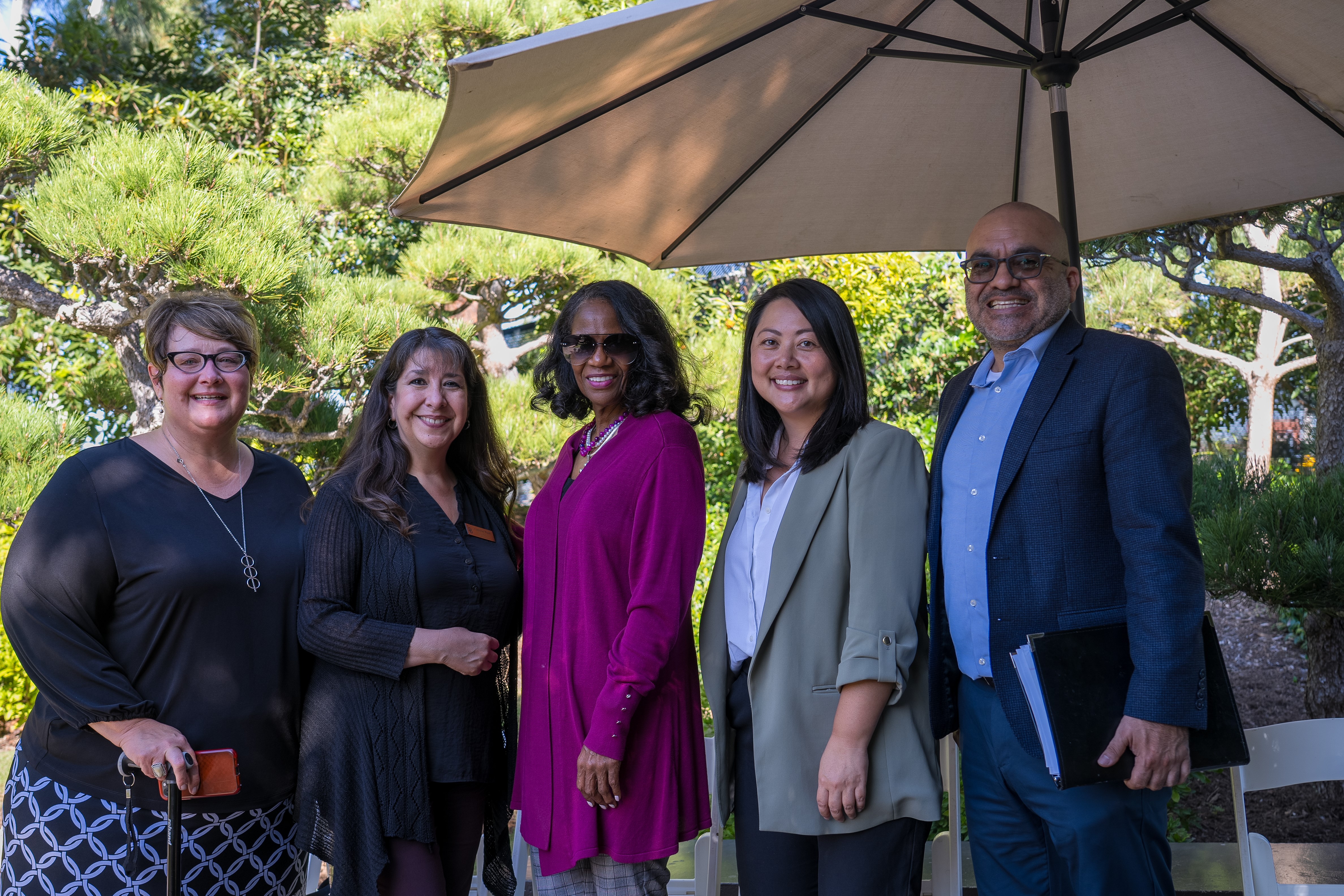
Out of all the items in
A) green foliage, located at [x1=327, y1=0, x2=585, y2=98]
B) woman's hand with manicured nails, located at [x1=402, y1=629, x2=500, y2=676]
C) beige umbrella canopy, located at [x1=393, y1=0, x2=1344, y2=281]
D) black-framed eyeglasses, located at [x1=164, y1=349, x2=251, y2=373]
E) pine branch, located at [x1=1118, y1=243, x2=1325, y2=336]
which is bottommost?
woman's hand with manicured nails, located at [x1=402, y1=629, x2=500, y2=676]

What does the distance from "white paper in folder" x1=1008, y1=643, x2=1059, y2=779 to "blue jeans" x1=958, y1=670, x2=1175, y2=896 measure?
7 centimetres

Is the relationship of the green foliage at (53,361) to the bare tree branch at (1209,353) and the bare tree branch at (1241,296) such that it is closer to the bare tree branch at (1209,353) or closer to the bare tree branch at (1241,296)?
the bare tree branch at (1241,296)

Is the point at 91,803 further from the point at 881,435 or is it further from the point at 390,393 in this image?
the point at 881,435

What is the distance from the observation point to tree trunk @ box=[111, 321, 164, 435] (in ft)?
15.6

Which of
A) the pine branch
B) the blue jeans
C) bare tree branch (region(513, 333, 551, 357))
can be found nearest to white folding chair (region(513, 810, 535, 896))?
the blue jeans

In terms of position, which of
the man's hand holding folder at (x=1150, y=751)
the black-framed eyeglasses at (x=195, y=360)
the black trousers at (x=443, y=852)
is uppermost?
the black-framed eyeglasses at (x=195, y=360)

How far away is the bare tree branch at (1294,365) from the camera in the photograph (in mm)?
8477

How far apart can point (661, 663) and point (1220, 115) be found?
1947mm

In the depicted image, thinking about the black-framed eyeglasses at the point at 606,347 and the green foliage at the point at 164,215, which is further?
the green foliage at the point at 164,215

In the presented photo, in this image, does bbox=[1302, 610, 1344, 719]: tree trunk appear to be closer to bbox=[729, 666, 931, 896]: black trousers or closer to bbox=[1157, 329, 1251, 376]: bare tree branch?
bbox=[729, 666, 931, 896]: black trousers

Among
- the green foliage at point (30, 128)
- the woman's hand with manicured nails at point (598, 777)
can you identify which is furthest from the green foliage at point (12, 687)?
the woman's hand with manicured nails at point (598, 777)

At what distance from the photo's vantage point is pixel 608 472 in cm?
211

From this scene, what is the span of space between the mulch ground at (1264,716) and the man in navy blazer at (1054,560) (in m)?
1.03

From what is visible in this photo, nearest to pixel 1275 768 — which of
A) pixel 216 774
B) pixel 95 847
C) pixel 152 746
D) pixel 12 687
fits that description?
pixel 216 774
